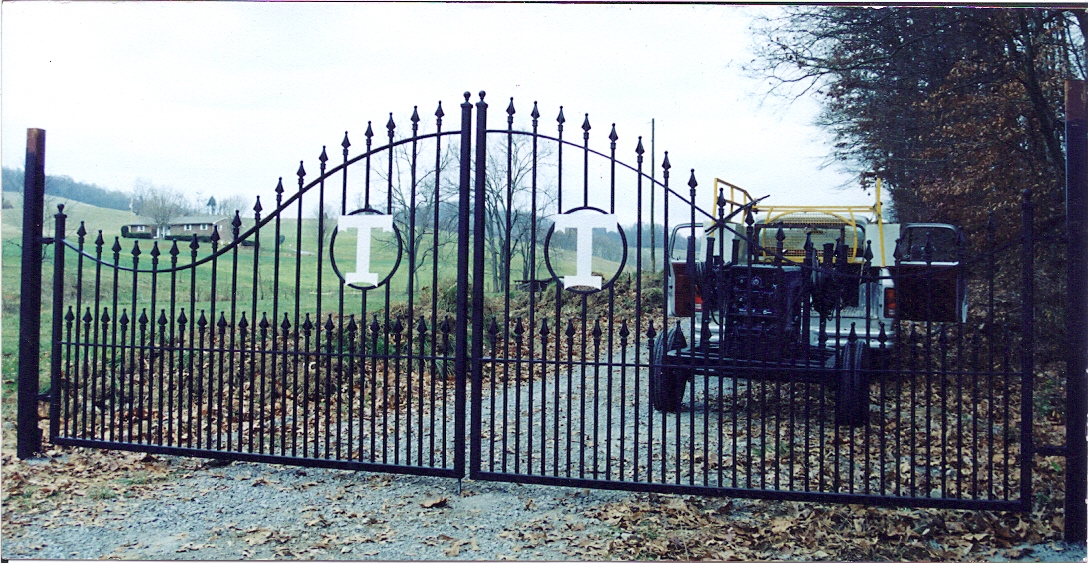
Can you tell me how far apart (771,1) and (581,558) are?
3336mm

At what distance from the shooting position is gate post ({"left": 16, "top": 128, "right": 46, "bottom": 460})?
559cm

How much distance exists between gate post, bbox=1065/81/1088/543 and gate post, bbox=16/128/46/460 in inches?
269

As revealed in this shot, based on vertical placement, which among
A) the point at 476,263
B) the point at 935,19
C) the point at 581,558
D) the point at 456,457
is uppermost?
the point at 935,19

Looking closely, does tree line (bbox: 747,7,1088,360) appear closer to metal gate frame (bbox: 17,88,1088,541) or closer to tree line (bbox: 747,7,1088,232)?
tree line (bbox: 747,7,1088,232)

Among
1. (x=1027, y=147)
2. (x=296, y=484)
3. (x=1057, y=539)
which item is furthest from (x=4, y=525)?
(x=1027, y=147)

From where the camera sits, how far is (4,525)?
470 cm

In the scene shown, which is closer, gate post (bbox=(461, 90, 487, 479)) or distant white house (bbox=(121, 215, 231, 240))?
gate post (bbox=(461, 90, 487, 479))

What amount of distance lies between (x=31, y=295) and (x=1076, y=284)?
23.2ft

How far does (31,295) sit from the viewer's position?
5.76m

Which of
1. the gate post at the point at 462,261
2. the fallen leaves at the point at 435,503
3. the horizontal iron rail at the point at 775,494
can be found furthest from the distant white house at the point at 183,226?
the horizontal iron rail at the point at 775,494

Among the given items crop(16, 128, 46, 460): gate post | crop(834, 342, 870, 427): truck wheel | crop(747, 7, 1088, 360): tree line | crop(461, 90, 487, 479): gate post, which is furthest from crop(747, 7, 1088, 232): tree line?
crop(16, 128, 46, 460): gate post

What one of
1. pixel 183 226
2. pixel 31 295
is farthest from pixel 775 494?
pixel 183 226

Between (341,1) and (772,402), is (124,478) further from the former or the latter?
(772,402)

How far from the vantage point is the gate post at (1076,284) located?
4281mm
